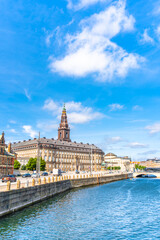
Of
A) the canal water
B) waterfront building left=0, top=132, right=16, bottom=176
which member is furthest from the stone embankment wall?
waterfront building left=0, top=132, right=16, bottom=176

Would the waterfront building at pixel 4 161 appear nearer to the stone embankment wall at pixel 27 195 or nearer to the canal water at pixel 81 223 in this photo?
the stone embankment wall at pixel 27 195

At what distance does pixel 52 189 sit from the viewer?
5388 centimetres

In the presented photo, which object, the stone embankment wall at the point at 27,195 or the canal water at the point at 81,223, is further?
the stone embankment wall at the point at 27,195

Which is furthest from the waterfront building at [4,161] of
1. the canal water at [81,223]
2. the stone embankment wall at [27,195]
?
the canal water at [81,223]

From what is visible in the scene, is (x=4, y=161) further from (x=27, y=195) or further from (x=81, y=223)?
(x=81, y=223)

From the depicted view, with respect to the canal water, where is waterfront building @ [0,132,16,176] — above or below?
above

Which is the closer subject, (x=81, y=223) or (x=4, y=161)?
(x=81, y=223)

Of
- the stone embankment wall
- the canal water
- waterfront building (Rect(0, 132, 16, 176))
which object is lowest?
the canal water

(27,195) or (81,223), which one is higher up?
(27,195)

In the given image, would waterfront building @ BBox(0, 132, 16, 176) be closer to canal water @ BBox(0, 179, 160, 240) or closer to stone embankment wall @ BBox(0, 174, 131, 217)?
stone embankment wall @ BBox(0, 174, 131, 217)

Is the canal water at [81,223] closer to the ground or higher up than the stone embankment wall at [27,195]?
closer to the ground

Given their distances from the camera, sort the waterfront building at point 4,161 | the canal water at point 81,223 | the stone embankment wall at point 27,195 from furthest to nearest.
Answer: the waterfront building at point 4,161 < the stone embankment wall at point 27,195 < the canal water at point 81,223

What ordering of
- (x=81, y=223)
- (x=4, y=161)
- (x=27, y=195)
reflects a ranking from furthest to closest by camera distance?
(x=4, y=161) < (x=27, y=195) < (x=81, y=223)

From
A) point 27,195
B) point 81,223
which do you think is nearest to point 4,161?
point 27,195
